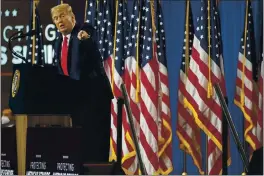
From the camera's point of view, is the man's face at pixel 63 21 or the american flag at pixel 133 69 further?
the american flag at pixel 133 69

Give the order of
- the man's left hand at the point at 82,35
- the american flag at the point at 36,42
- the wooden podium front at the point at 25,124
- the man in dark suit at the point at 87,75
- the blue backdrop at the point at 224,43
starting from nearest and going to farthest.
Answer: the wooden podium front at the point at 25,124 < the man in dark suit at the point at 87,75 < the man's left hand at the point at 82,35 < the american flag at the point at 36,42 < the blue backdrop at the point at 224,43

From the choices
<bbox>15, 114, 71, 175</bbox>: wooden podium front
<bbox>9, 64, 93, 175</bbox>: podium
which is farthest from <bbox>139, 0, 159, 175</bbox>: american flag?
<bbox>15, 114, 71, 175</bbox>: wooden podium front

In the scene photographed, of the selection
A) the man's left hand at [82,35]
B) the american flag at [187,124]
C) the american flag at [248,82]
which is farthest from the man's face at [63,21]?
the american flag at [248,82]

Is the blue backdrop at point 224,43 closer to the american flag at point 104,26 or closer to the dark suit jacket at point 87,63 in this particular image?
the american flag at point 104,26

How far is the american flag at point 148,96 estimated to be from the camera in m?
6.36

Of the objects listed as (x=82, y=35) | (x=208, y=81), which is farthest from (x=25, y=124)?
(x=208, y=81)

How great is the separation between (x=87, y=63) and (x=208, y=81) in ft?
4.65

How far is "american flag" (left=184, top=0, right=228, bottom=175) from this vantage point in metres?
6.36

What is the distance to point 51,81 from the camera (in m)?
Result: 5.80

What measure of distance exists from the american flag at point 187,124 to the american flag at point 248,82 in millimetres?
566

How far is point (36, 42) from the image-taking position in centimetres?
635

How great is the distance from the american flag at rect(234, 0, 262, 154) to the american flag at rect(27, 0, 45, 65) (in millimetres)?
2290

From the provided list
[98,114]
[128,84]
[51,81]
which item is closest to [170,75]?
[128,84]

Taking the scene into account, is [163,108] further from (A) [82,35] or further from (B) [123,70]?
(A) [82,35]
